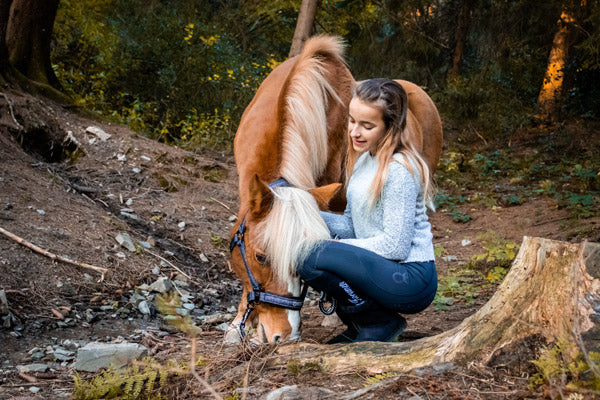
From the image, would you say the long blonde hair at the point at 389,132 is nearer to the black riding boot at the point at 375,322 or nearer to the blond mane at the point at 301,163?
the blond mane at the point at 301,163

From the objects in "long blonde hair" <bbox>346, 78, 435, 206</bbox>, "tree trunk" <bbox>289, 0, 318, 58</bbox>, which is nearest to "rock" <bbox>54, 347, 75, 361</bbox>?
"long blonde hair" <bbox>346, 78, 435, 206</bbox>

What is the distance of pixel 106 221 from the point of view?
4613mm

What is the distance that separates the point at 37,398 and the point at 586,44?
861cm

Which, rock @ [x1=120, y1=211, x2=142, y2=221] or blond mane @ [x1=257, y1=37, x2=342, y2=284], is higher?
blond mane @ [x1=257, y1=37, x2=342, y2=284]

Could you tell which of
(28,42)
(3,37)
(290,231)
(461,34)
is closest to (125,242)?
(290,231)

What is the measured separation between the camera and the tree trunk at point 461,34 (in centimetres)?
1204

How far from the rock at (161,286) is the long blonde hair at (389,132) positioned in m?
2.07

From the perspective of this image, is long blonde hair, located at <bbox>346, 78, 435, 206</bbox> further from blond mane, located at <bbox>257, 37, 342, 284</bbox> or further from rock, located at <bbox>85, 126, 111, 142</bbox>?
rock, located at <bbox>85, 126, 111, 142</bbox>

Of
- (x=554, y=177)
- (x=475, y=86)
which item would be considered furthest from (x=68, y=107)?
(x=475, y=86)

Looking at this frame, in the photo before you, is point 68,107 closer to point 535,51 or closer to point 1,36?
point 1,36

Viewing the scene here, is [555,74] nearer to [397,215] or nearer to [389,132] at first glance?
[389,132]

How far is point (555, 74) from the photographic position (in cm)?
1027

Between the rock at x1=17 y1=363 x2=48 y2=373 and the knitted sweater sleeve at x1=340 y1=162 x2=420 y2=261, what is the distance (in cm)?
183

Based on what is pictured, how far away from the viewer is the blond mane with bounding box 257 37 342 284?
256cm
